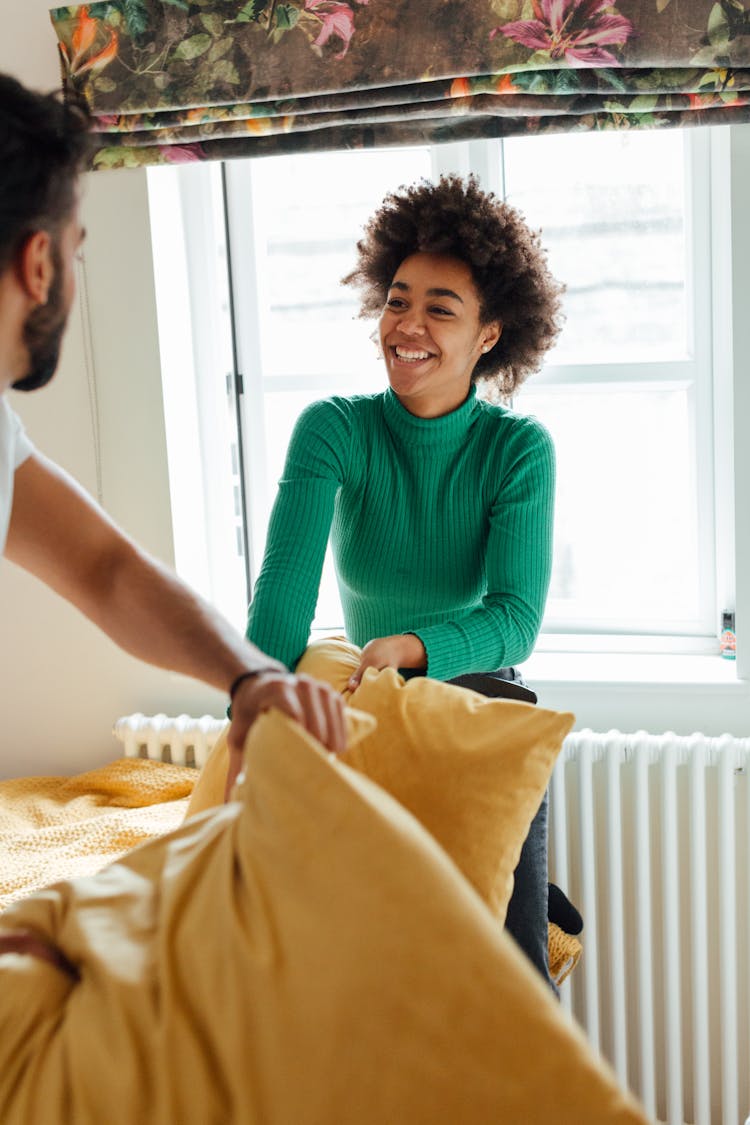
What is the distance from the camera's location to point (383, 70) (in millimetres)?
2295

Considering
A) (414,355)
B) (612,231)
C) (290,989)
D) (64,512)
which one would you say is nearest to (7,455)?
(64,512)

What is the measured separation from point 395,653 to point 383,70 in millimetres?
1188

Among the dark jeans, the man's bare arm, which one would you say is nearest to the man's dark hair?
the man's bare arm

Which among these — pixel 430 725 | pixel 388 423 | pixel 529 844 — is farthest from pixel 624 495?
pixel 430 725

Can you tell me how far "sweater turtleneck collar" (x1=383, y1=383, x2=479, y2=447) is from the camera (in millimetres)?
2037

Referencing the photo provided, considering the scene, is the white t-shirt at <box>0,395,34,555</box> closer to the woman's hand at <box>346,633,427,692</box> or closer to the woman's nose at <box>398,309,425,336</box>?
the woman's hand at <box>346,633,427,692</box>

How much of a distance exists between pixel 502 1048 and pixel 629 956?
177 centimetres

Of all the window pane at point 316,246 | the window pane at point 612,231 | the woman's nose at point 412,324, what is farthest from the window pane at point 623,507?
the woman's nose at point 412,324

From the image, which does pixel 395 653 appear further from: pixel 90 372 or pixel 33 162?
pixel 90 372

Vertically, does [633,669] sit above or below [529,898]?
above

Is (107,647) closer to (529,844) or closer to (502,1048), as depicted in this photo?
(529,844)

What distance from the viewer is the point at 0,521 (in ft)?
4.47

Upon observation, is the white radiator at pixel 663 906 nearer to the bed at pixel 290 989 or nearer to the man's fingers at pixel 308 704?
the man's fingers at pixel 308 704

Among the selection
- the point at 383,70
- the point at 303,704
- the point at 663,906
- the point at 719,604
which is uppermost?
the point at 383,70
